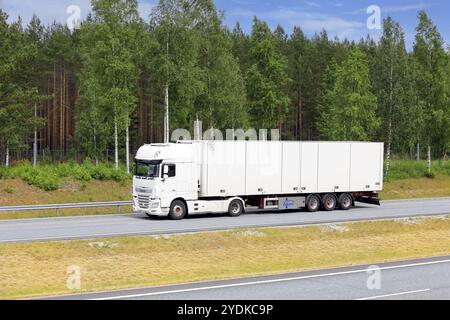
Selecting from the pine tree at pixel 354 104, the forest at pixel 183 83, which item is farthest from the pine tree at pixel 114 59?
the pine tree at pixel 354 104

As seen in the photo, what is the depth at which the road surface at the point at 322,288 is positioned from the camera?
12.9 metres

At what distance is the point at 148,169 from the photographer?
27984 mm

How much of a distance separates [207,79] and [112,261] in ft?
106

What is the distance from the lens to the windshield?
2772 cm

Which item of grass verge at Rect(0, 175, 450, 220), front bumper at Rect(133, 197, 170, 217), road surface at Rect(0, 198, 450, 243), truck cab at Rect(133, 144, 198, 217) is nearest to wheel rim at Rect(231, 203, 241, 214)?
road surface at Rect(0, 198, 450, 243)

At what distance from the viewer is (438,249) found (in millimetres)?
20938

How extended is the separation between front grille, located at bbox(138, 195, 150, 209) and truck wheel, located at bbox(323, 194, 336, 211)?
32.6 ft

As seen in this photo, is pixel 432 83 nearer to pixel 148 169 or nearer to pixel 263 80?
pixel 263 80

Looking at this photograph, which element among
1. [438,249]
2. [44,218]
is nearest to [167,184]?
[44,218]

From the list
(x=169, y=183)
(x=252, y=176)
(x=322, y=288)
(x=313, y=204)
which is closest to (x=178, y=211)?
(x=169, y=183)

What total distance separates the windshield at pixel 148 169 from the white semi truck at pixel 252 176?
0.05m

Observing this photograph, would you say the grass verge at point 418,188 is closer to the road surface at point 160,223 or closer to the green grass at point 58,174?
the road surface at point 160,223

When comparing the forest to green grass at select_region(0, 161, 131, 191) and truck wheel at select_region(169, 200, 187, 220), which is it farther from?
truck wheel at select_region(169, 200, 187, 220)
